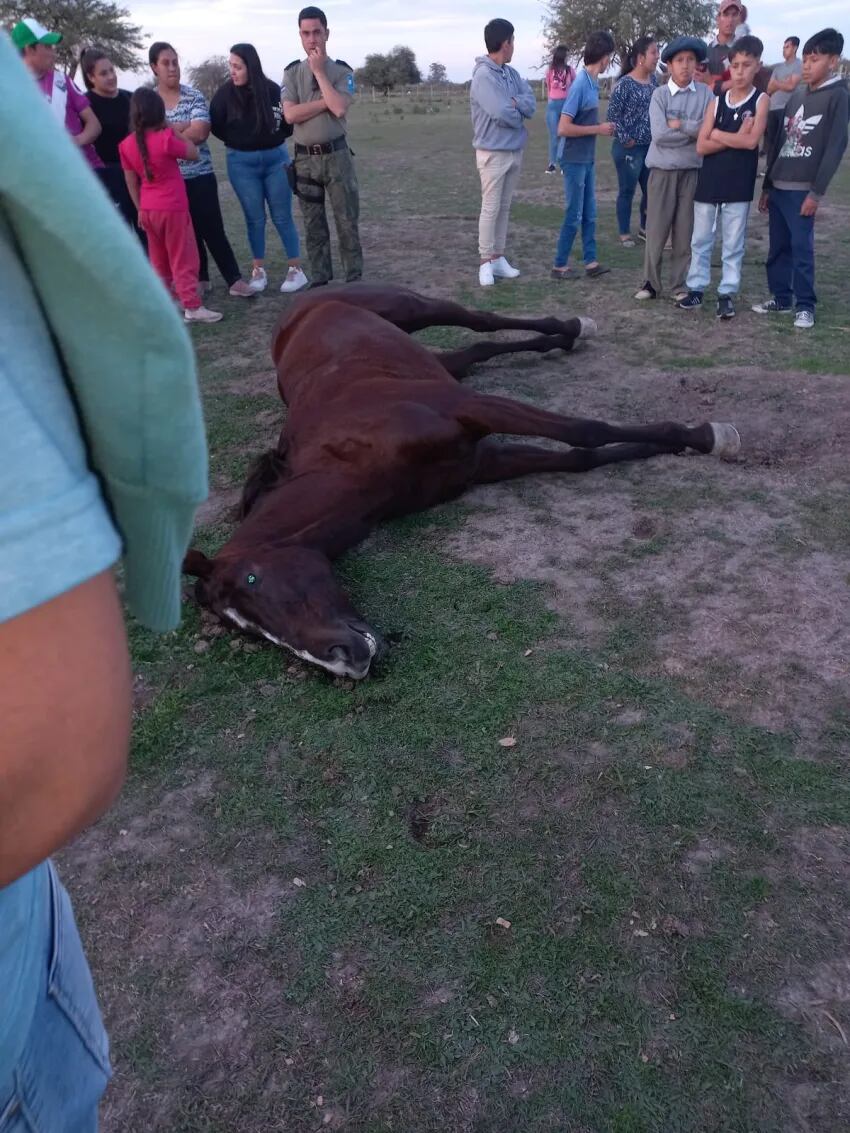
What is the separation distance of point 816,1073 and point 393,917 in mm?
1050

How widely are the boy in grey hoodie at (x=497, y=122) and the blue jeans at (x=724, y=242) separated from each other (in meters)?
1.80

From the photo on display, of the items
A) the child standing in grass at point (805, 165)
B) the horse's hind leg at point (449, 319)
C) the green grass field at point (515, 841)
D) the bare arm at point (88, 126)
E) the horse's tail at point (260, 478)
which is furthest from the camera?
the bare arm at point (88, 126)

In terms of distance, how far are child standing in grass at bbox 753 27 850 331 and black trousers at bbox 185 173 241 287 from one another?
4858mm

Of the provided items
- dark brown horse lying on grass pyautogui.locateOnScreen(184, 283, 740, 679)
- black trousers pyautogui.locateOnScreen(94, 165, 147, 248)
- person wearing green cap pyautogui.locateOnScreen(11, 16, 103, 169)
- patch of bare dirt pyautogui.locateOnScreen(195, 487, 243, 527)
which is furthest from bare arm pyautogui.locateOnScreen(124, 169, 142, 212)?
patch of bare dirt pyautogui.locateOnScreen(195, 487, 243, 527)

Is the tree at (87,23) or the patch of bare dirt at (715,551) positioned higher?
the tree at (87,23)

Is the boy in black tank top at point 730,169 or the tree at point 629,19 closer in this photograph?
the boy in black tank top at point 730,169

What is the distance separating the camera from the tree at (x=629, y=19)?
111 ft

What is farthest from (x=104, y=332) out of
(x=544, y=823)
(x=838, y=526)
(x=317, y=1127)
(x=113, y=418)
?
(x=838, y=526)

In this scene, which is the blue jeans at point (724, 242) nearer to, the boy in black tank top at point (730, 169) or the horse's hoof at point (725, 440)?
Answer: the boy in black tank top at point (730, 169)

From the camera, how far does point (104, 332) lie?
1.75ft

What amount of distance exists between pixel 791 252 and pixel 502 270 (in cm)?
264

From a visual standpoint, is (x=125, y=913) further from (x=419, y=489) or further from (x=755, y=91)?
(x=755, y=91)

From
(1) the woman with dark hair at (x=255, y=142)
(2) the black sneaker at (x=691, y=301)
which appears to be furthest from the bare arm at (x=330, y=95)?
(2) the black sneaker at (x=691, y=301)

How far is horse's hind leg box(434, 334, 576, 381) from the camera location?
5652 millimetres
